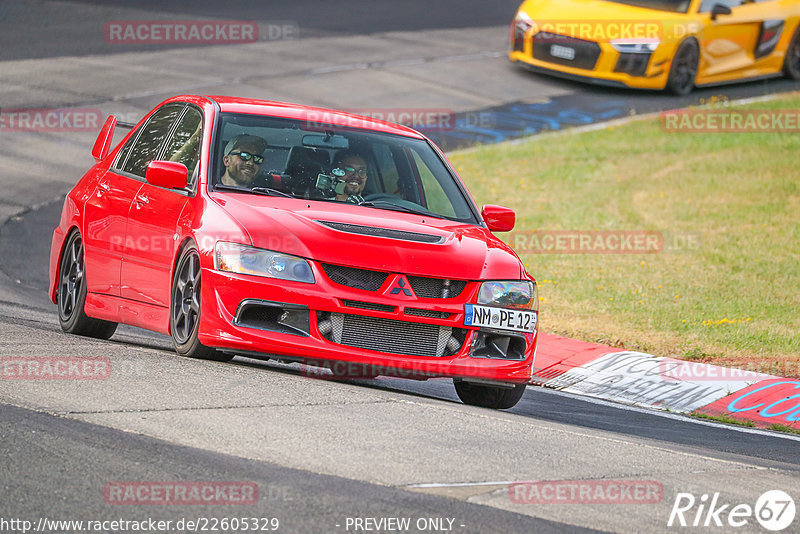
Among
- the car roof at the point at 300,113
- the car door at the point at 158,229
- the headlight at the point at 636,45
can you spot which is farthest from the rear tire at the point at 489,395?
the headlight at the point at 636,45

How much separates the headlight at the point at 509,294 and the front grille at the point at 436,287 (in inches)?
5.7

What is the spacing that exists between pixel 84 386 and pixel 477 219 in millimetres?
3042

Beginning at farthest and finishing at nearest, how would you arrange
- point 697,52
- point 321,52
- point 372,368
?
1. point 321,52
2. point 697,52
3. point 372,368

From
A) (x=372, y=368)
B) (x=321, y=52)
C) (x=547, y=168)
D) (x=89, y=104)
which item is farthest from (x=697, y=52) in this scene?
(x=372, y=368)

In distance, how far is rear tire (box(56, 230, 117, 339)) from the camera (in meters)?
9.14

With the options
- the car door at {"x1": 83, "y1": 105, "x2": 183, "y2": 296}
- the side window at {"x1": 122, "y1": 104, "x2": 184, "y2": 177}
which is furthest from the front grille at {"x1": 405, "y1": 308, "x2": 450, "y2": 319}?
the side window at {"x1": 122, "y1": 104, "x2": 184, "y2": 177}

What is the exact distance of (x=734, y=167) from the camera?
19109mm

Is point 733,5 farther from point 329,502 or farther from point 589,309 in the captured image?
point 329,502

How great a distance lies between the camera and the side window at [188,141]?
8.36 meters

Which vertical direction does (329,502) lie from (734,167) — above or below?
above

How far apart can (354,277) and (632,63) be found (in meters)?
15.8

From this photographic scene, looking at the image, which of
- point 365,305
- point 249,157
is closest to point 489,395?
point 365,305
